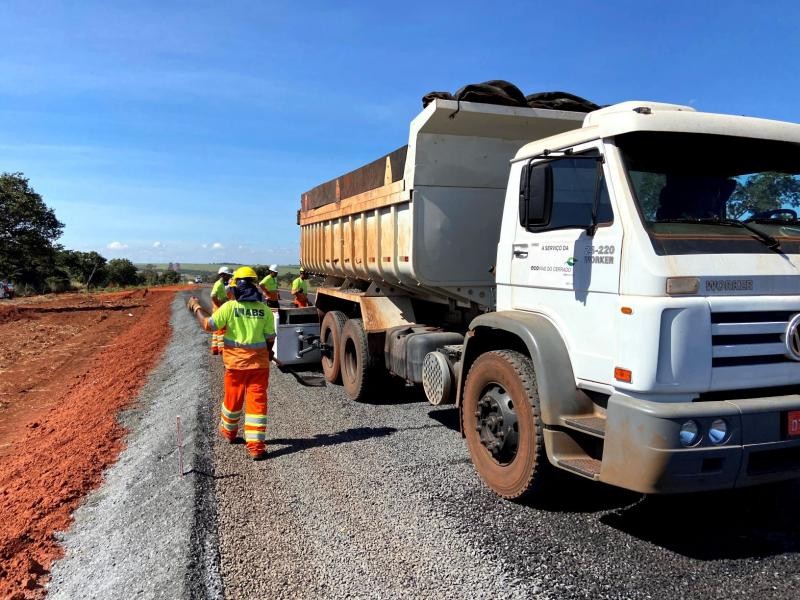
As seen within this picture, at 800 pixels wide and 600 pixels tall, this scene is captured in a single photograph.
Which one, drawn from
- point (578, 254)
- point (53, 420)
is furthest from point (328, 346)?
point (578, 254)

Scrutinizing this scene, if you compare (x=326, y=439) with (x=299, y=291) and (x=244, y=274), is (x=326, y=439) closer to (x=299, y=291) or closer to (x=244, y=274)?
(x=244, y=274)

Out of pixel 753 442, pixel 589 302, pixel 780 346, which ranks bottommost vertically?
pixel 753 442

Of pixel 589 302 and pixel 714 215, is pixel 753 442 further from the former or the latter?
pixel 714 215

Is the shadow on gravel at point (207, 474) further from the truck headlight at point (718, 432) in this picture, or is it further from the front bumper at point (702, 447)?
the truck headlight at point (718, 432)

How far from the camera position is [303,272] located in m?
12.3

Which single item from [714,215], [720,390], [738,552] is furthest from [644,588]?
[714,215]

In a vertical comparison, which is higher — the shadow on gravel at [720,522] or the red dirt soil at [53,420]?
the shadow on gravel at [720,522]

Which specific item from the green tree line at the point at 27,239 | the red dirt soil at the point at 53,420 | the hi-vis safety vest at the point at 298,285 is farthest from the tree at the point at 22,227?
the hi-vis safety vest at the point at 298,285

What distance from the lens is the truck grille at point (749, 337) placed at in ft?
10.5

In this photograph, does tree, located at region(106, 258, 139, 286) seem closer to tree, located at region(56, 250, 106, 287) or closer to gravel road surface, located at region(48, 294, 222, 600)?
tree, located at region(56, 250, 106, 287)

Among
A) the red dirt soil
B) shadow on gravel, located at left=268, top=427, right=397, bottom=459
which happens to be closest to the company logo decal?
shadow on gravel, located at left=268, top=427, right=397, bottom=459

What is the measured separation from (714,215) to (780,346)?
88 centimetres

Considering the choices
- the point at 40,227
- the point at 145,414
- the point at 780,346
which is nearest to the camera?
the point at 780,346

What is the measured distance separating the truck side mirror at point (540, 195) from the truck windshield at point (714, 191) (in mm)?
484
